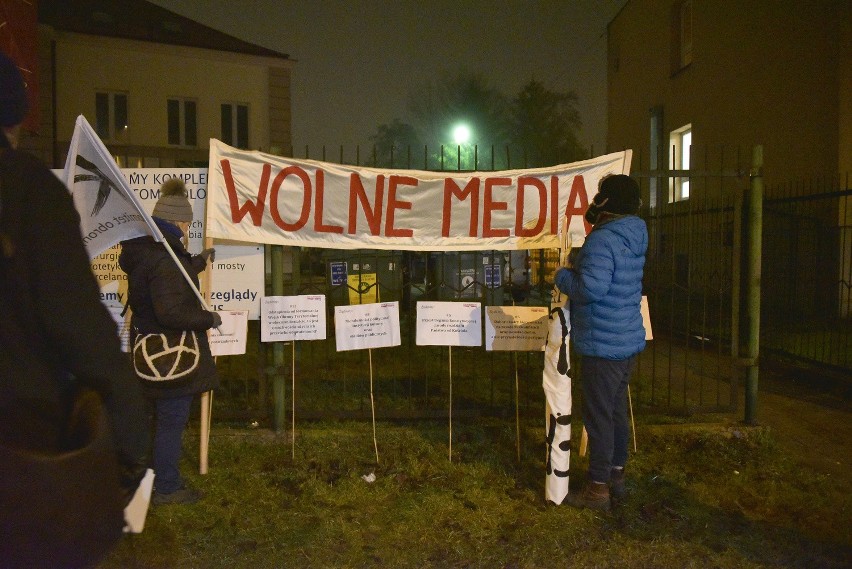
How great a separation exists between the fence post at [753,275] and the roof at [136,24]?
18.8 m

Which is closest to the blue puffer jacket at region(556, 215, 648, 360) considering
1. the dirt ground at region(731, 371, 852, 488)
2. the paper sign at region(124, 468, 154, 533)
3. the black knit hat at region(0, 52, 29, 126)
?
the dirt ground at region(731, 371, 852, 488)

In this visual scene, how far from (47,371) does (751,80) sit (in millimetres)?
15557

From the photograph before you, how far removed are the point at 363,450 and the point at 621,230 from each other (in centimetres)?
267

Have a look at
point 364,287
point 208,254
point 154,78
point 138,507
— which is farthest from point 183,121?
point 138,507

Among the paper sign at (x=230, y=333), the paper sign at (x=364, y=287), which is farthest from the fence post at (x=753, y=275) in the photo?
the paper sign at (x=230, y=333)

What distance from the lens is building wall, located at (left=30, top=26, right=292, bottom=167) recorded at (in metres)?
19.3

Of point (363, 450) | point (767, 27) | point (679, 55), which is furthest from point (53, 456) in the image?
point (679, 55)

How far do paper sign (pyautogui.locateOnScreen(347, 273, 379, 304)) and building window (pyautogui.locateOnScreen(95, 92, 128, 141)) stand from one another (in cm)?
1744

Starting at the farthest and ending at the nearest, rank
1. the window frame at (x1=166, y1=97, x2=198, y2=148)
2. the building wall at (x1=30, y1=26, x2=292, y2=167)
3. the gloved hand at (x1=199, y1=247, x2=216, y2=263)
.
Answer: the window frame at (x1=166, y1=97, x2=198, y2=148) → the building wall at (x1=30, y1=26, x2=292, y2=167) → the gloved hand at (x1=199, y1=247, x2=216, y2=263)

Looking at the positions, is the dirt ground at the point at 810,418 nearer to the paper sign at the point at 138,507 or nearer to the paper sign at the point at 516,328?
the paper sign at the point at 516,328

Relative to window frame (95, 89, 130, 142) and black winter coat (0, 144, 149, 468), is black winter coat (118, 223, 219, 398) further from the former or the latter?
window frame (95, 89, 130, 142)

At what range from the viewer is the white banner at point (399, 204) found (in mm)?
4895

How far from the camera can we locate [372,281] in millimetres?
5504

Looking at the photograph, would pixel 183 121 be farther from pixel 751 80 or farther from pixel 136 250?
pixel 136 250
